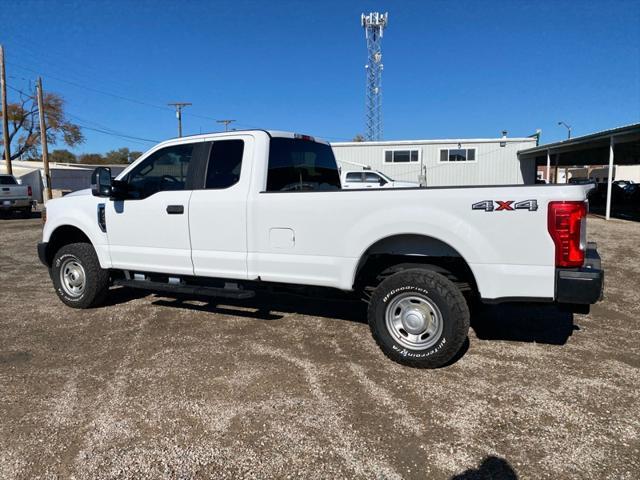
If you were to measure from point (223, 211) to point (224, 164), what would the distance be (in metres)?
0.54

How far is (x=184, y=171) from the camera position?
496 cm

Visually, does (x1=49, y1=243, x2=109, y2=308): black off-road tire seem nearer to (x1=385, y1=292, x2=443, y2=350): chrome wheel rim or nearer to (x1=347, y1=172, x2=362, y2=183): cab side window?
(x1=385, y1=292, x2=443, y2=350): chrome wheel rim

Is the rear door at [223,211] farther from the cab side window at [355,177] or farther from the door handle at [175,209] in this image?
the cab side window at [355,177]

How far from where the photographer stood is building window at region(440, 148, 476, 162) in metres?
26.6

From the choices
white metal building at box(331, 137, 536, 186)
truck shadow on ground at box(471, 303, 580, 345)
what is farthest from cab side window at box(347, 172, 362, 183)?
truck shadow on ground at box(471, 303, 580, 345)

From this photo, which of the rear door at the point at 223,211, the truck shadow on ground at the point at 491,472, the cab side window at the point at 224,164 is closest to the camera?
the truck shadow on ground at the point at 491,472

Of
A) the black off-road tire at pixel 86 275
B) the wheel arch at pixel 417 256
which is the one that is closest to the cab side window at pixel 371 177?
the black off-road tire at pixel 86 275

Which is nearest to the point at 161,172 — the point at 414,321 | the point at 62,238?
the point at 62,238

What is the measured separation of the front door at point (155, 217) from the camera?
4.86 metres

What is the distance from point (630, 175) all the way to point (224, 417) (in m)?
87.5

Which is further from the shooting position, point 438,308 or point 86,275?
point 86,275

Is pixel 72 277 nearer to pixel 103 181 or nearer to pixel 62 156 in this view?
pixel 103 181

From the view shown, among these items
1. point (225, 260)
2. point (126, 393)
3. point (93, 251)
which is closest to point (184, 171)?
point (225, 260)

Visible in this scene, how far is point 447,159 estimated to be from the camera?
1054 inches
